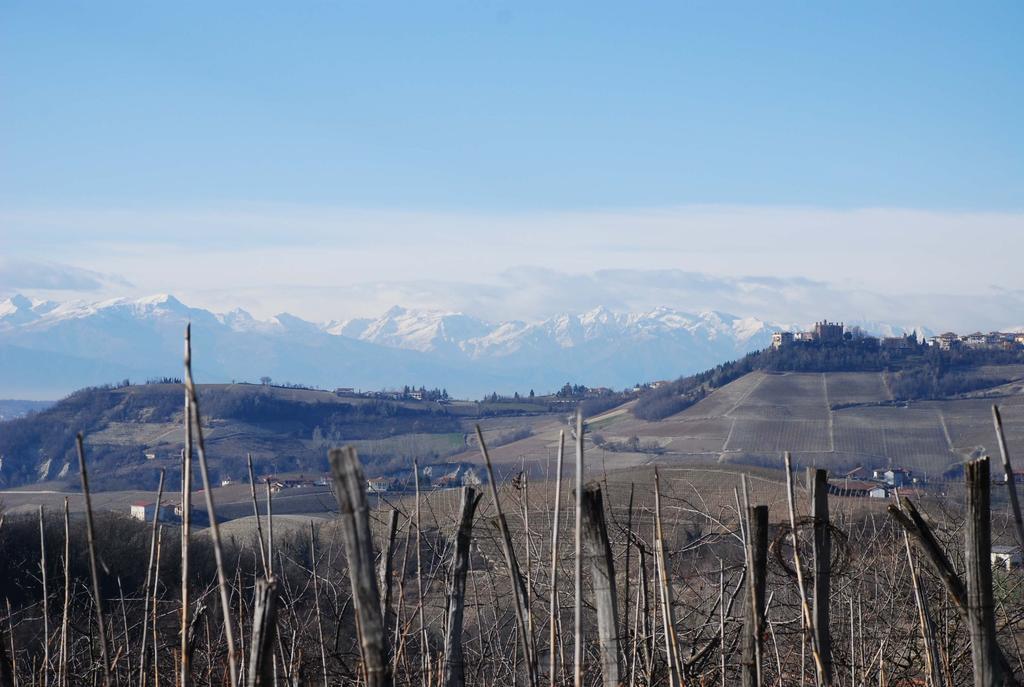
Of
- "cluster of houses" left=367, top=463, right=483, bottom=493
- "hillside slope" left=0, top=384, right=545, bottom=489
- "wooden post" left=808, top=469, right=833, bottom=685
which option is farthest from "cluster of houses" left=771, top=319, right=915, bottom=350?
"wooden post" left=808, top=469, right=833, bottom=685

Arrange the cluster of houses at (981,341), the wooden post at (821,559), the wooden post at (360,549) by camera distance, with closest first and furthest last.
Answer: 1. the wooden post at (360,549)
2. the wooden post at (821,559)
3. the cluster of houses at (981,341)

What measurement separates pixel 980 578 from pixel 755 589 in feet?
2.98

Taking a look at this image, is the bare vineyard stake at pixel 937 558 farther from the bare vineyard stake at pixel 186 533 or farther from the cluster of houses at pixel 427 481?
the bare vineyard stake at pixel 186 533

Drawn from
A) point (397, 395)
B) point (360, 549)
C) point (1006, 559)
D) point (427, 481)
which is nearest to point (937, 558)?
point (360, 549)

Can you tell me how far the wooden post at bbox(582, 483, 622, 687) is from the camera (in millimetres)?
4727

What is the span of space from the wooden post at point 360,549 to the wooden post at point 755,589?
1.76 m

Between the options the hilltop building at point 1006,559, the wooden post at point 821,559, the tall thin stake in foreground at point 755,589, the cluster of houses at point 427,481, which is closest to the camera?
the tall thin stake in foreground at point 755,589

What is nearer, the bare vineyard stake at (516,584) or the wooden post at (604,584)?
the bare vineyard stake at (516,584)

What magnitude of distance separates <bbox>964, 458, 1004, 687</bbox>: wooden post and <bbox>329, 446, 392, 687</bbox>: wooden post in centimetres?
251

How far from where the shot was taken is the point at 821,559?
497cm

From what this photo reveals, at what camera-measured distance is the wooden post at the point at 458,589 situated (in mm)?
4859

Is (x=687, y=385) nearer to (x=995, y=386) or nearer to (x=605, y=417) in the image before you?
(x=605, y=417)

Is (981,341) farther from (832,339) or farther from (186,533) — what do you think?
(186,533)

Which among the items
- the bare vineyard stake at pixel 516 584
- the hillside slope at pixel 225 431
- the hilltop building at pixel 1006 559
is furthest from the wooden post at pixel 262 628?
the hillside slope at pixel 225 431
